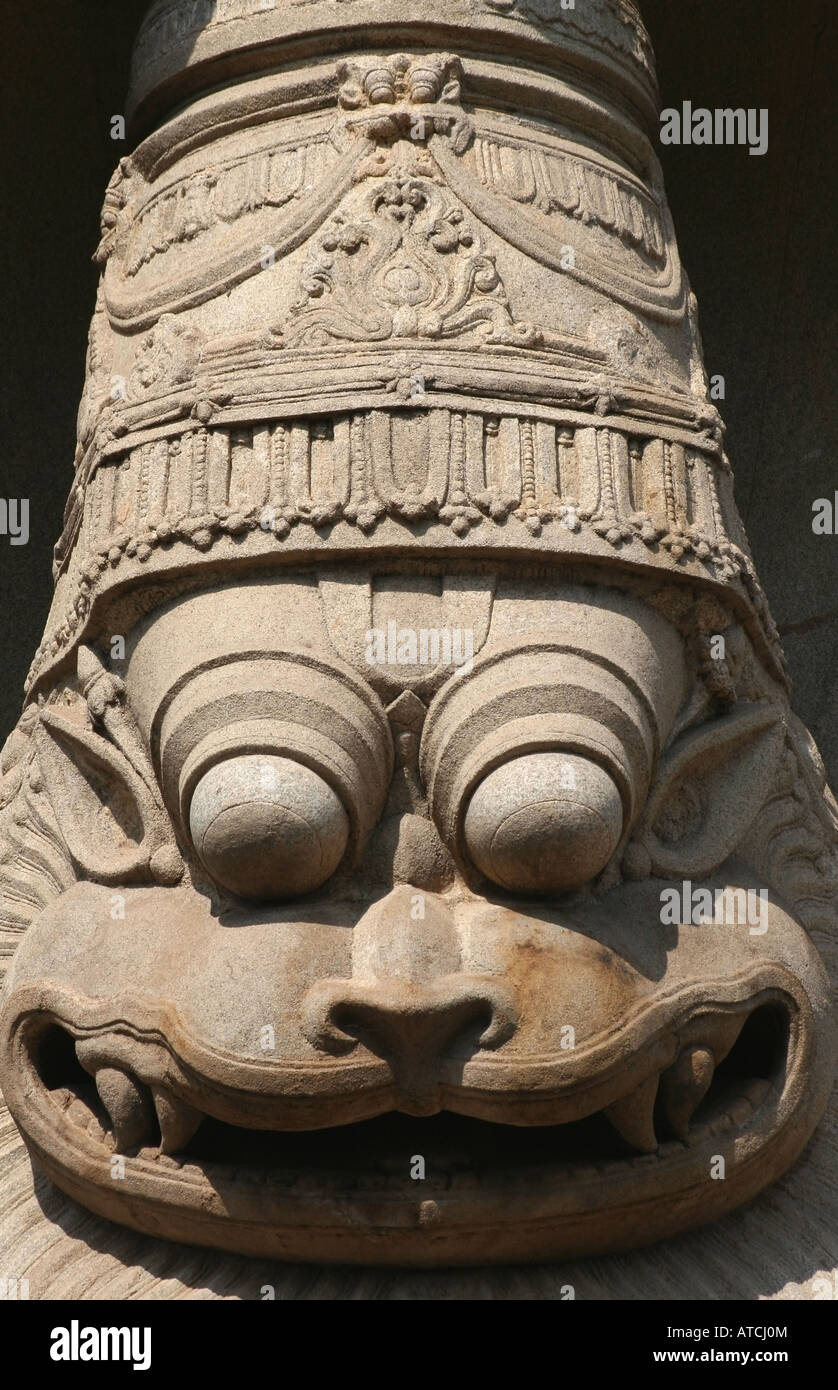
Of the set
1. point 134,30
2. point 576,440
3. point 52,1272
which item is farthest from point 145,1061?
point 134,30

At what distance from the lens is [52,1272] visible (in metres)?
3.21

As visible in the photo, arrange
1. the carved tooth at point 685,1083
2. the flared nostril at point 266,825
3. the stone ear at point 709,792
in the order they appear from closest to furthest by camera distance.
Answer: the flared nostril at point 266,825 → the carved tooth at point 685,1083 → the stone ear at point 709,792

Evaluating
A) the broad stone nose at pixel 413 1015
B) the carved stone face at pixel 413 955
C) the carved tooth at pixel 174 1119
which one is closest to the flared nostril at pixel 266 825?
the carved stone face at pixel 413 955

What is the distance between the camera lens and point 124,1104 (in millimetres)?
3016

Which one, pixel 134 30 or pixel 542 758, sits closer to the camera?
pixel 542 758

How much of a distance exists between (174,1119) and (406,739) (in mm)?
825

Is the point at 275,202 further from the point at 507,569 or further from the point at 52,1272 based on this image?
the point at 52,1272

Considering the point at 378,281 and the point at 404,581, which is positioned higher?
the point at 378,281

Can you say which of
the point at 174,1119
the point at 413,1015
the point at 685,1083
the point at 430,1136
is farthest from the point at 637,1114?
the point at 174,1119

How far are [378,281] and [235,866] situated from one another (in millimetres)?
1264

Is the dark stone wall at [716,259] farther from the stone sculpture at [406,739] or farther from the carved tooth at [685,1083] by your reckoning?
the carved tooth at [685,1083]

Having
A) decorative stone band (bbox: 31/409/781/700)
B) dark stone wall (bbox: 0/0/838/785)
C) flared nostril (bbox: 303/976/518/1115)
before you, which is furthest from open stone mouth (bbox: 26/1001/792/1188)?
dark stone wall (bbox: 0/0/838/785)

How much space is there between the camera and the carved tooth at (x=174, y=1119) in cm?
297

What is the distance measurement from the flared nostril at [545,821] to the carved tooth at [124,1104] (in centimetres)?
77
